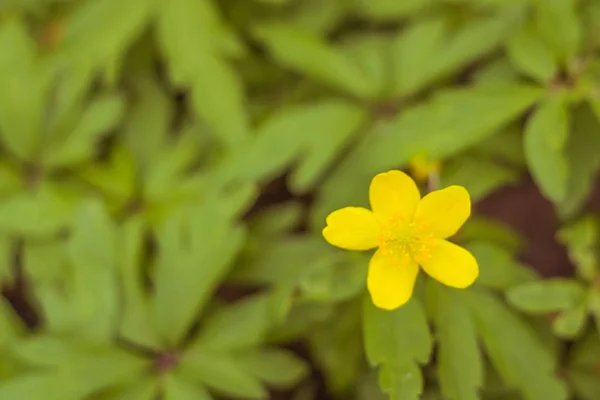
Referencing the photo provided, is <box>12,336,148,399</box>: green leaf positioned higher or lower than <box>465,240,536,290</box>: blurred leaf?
lower

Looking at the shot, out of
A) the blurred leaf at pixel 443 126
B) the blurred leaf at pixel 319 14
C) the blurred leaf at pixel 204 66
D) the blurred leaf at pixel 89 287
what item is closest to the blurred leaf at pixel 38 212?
the blurred leaf at pixel 89 287

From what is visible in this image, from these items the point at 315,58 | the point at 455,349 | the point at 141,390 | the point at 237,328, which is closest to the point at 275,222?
the point at 237,328

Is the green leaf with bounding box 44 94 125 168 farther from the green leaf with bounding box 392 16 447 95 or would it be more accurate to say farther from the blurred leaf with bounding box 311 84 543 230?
the green leaf with bounding box 392 16 447 95

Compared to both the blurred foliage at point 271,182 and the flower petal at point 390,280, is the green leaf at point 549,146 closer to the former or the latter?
the blurred foliage at point 271,182

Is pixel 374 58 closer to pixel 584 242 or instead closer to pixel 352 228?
pixel 584 242

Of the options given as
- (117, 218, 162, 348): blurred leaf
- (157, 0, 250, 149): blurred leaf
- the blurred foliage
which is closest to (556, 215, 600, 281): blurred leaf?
the blurred foliage

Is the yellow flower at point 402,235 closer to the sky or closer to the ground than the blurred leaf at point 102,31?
closer to the ground
